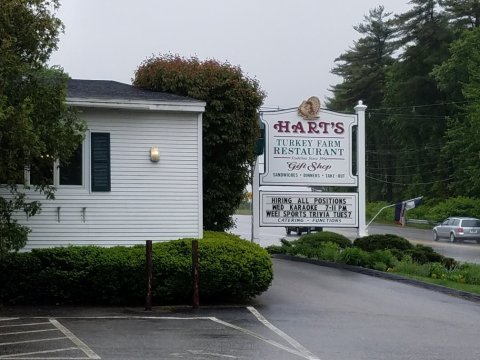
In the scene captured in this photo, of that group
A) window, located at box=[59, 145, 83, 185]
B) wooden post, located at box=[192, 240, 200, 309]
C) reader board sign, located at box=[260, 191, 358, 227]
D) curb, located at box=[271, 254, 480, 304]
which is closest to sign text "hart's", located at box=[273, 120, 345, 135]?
reader board sign, located at box=[260, 191, 358, 227]

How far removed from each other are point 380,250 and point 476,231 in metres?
25.6

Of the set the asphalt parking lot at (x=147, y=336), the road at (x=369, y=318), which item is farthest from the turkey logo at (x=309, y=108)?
the asphalt parking lot at (x=147, y=336)

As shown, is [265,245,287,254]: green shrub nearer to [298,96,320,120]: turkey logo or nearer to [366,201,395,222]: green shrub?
[298,96,320,120]: turkey logo

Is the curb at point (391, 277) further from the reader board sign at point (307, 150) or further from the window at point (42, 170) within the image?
the window at point (42, 170)

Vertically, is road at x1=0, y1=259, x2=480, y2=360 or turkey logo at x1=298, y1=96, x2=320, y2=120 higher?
turkey logo at x1=298, y1=96, x2=320, y2=120

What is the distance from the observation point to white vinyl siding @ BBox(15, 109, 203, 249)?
16719mm

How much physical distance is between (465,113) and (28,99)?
5790cm

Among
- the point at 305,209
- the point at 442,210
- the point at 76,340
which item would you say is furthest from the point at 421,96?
the point at 76,340

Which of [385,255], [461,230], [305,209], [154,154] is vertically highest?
[154,154]

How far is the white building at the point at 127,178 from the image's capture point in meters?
16.7

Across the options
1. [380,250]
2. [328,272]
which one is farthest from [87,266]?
[380,250]

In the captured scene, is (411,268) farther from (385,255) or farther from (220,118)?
(220,118)

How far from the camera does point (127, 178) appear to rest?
56.1 feet

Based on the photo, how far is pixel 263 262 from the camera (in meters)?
15.5
